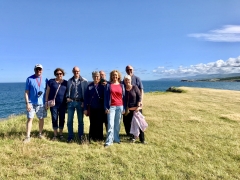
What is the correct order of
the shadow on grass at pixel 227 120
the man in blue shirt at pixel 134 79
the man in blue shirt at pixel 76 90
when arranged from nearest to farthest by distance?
the man in blue shirt at pixel 76 90 < the man in blue shirt at pixel 134 79 < the shadow on grass at pixel 227 120

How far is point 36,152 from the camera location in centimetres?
584

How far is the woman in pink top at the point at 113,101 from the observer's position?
21.6 feet

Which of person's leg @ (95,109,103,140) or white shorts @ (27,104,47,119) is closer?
white shorts @ (27,104,47,119)

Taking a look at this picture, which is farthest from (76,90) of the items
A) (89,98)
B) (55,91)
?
(55,91)

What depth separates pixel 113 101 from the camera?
6680 millimetres

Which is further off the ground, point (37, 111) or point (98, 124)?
point (37, 111)

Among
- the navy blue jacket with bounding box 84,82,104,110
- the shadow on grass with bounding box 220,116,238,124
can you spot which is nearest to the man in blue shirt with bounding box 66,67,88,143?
the navy blue jacket with bounding box 84,82,104,110

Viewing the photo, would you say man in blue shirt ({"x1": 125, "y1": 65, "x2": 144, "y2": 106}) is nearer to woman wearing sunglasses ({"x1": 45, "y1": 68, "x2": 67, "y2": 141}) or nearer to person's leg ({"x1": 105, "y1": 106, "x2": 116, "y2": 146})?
person's leg ({"x1": 105, "y1": 106, "x2": 116, "y2": 146})

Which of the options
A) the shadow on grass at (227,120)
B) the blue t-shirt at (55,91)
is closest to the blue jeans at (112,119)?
the blue t-shirt at (55,91)

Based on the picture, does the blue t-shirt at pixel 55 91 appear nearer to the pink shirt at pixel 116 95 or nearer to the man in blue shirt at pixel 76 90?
the man in blue shirt at pixel 76 90

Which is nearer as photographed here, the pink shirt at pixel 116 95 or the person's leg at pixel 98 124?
the pink shirt at pixel 116 95

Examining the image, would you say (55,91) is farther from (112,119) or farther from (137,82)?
(137,82)

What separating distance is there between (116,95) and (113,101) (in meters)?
0.23

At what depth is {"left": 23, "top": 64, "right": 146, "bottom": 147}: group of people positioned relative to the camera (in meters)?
6.70
